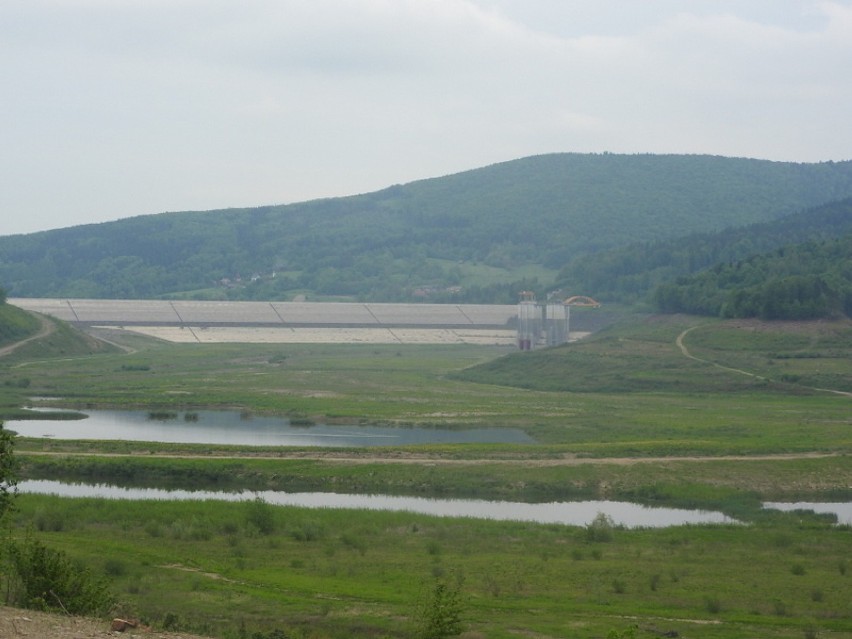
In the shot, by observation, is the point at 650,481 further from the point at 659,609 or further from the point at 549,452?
the point at 659,609

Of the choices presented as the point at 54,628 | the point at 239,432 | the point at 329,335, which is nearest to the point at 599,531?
the point at 54,628

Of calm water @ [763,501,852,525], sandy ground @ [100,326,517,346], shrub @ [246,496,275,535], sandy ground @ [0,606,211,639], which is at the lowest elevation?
calm water @ [763,501,852,525]

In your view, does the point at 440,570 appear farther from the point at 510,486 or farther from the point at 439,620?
the point at 510,486

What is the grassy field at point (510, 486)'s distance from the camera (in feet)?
86.0

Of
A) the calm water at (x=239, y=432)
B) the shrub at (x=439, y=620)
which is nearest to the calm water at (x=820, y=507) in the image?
the calm water at (x=239, y=432)

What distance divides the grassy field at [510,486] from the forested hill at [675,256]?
184 feet

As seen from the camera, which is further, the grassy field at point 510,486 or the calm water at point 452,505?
the calm water at point 452,505

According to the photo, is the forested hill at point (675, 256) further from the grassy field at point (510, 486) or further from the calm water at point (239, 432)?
the calm water at point (239, 432)

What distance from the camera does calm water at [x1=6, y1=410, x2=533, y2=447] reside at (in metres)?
55.5

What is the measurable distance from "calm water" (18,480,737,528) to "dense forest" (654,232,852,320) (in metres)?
51.8

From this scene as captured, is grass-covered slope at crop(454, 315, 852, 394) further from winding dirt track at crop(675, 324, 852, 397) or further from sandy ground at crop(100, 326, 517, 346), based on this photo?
sandy ground at crop(100, 326, 517, 346)

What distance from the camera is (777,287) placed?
91750mm

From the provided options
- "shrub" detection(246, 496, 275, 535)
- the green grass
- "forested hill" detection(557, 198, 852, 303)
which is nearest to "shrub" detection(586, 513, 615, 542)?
the green grass

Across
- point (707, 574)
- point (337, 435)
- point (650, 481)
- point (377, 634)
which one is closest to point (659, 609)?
point (707, 574)
